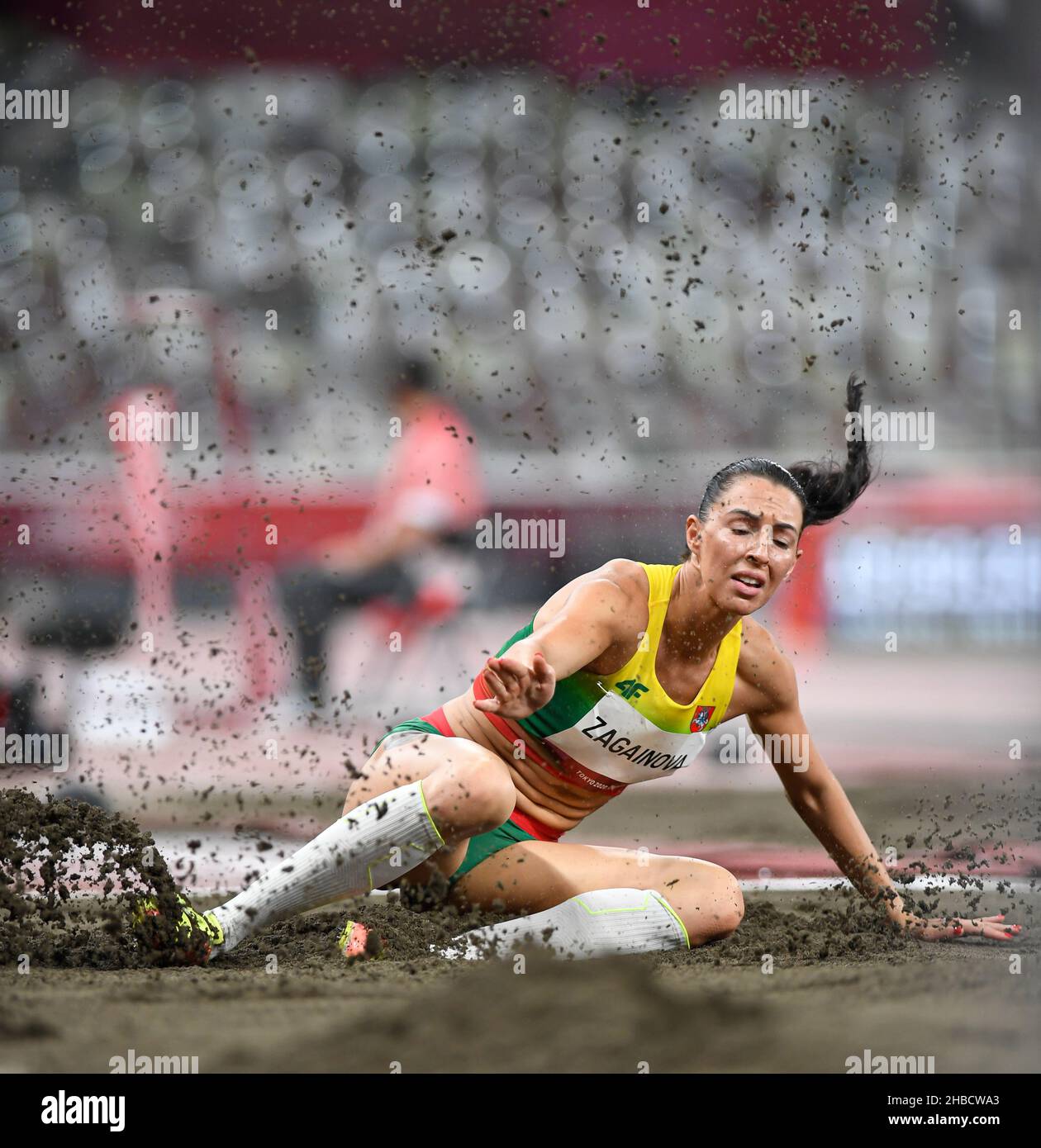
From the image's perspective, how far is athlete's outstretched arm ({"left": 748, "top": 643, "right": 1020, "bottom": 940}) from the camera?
3.70m

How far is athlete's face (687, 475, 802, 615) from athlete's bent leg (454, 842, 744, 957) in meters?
0.77

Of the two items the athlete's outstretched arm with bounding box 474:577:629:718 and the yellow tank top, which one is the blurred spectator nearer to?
the yellow tank top

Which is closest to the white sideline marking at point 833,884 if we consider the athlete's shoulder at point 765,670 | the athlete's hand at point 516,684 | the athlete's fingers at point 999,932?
the athlete's fingers at point 999,932

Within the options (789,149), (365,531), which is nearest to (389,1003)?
(365,531)

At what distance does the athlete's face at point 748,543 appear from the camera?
336 cm

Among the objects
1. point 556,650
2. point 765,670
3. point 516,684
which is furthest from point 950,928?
point 516,684

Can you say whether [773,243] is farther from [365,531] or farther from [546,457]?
[365,531]

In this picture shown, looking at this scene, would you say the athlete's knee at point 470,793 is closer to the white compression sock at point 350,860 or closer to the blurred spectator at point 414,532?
the white compression sock at point 350,860

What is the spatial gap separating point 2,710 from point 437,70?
11849 millimetres

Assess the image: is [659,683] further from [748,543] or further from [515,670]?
[515,670]

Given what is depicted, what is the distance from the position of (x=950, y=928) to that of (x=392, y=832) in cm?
164

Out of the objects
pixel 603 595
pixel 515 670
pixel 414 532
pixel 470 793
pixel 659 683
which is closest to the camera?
pixel 515 670

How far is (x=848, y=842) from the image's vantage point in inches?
149

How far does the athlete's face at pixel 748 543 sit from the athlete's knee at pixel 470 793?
0.71 metres
